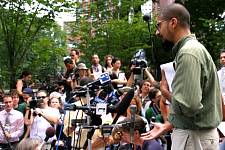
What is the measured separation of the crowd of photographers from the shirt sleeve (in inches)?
43.6

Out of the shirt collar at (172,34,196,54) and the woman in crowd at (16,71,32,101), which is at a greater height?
the shirt collar at (172,34,196,54)

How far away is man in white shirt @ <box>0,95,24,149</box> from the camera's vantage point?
322 inches

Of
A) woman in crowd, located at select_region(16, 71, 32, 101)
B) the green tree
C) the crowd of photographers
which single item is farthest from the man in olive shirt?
the green tree

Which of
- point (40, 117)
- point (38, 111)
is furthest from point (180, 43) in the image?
point (40, 117)

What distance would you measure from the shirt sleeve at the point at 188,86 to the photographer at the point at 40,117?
4486 mm

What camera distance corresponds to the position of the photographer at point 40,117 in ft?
25.6

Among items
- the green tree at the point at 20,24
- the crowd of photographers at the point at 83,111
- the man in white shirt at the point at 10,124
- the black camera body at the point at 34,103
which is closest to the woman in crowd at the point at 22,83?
the crowd of photographers at the point at 83,111

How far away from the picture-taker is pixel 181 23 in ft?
11.6

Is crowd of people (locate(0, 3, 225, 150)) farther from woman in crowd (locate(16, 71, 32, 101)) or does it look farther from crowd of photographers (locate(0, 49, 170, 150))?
woman in crowd (locate(16, 71, 32, 101))

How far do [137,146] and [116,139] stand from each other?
17.4 inches

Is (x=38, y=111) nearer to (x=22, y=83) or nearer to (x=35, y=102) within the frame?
(x=35, y=102)

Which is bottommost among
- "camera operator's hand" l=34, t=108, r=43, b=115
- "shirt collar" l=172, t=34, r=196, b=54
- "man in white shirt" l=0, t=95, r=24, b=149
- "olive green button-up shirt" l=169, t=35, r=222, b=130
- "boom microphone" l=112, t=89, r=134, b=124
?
"man in white shirt" l=0, t=95, r=24, b=149

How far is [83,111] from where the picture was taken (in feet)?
17.4

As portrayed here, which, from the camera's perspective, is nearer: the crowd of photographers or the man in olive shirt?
the man in olive shirt
